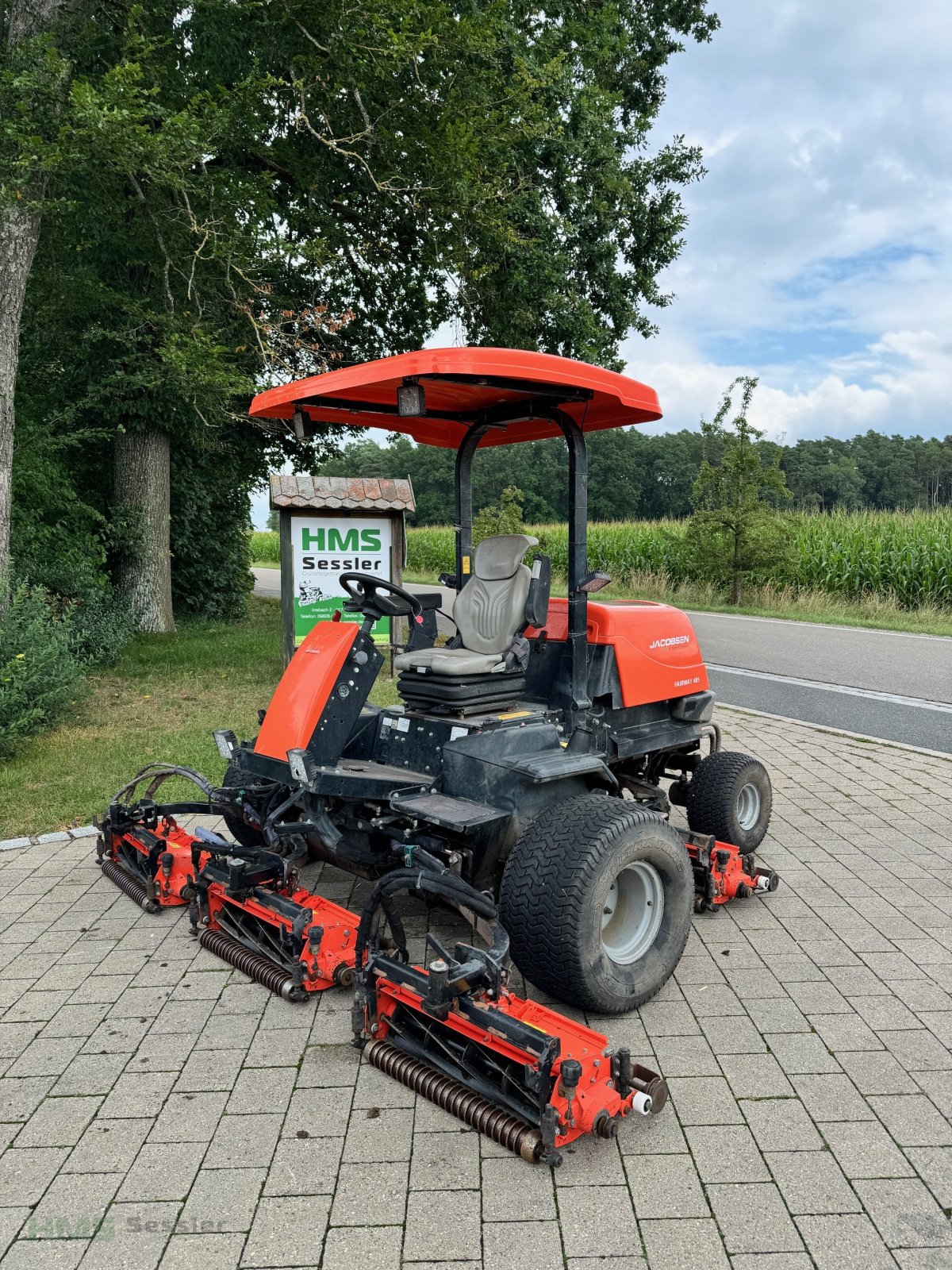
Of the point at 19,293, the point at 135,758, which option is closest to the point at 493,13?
the point at 19,293

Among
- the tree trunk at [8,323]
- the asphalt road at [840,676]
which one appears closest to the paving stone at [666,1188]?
the asphalt road at [840,676]

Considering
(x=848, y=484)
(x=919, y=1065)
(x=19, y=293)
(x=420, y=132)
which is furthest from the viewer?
(x=848, y=484)

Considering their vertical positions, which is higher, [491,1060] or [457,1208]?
[491,1060]

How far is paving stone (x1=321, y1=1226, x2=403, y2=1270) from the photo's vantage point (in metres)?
2.29

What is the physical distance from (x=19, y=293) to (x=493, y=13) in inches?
226

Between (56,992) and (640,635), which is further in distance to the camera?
(640,635)

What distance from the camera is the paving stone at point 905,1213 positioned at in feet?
7.75

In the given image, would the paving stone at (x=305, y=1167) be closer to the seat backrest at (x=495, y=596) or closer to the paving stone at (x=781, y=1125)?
the paving stone at (x=781, y=1125)

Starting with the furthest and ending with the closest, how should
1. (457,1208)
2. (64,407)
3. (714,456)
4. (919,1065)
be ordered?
(714,456) → (64,407) → (919,1065) → (457,1208)

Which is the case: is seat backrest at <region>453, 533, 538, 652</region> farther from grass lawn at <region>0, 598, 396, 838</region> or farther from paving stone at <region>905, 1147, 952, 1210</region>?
grass lawn at <region>0, 598, 396, 838</region>

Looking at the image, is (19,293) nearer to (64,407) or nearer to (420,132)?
(64,407)

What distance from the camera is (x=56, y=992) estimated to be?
3705 millimetres

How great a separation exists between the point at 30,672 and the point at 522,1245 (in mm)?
6099

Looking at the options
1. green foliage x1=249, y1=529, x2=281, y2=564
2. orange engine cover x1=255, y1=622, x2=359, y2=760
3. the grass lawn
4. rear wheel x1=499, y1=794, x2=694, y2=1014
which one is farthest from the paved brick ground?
green foliage x1=249, y1=529, x2=281, y2=564
